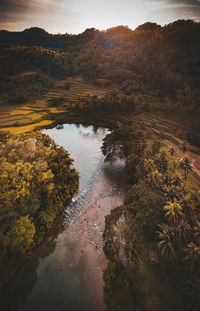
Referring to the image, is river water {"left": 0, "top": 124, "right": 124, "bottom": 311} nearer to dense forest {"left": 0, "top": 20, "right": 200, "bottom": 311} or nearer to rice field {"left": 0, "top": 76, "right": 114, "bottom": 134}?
dense forest {"left": 0, "top": 20, "right": 200, "bottom": 311}

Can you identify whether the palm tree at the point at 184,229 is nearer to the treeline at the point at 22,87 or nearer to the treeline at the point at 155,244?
the treeline at the point at 155,244

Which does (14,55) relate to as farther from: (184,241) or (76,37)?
(184,241)

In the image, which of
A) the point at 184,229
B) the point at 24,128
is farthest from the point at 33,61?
the point at 184,229

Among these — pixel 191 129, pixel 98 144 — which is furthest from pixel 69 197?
pixel 191 129

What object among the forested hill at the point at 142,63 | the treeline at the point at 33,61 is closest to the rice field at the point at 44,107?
the treeline at the point at 33,61

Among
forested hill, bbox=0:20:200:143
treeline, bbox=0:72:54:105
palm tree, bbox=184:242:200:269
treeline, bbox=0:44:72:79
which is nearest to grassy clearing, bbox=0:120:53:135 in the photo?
treeline, bbox=0:72:54:105

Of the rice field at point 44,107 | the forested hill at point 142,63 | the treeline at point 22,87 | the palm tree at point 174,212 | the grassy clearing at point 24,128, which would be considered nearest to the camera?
the palm tree at point 174,212
